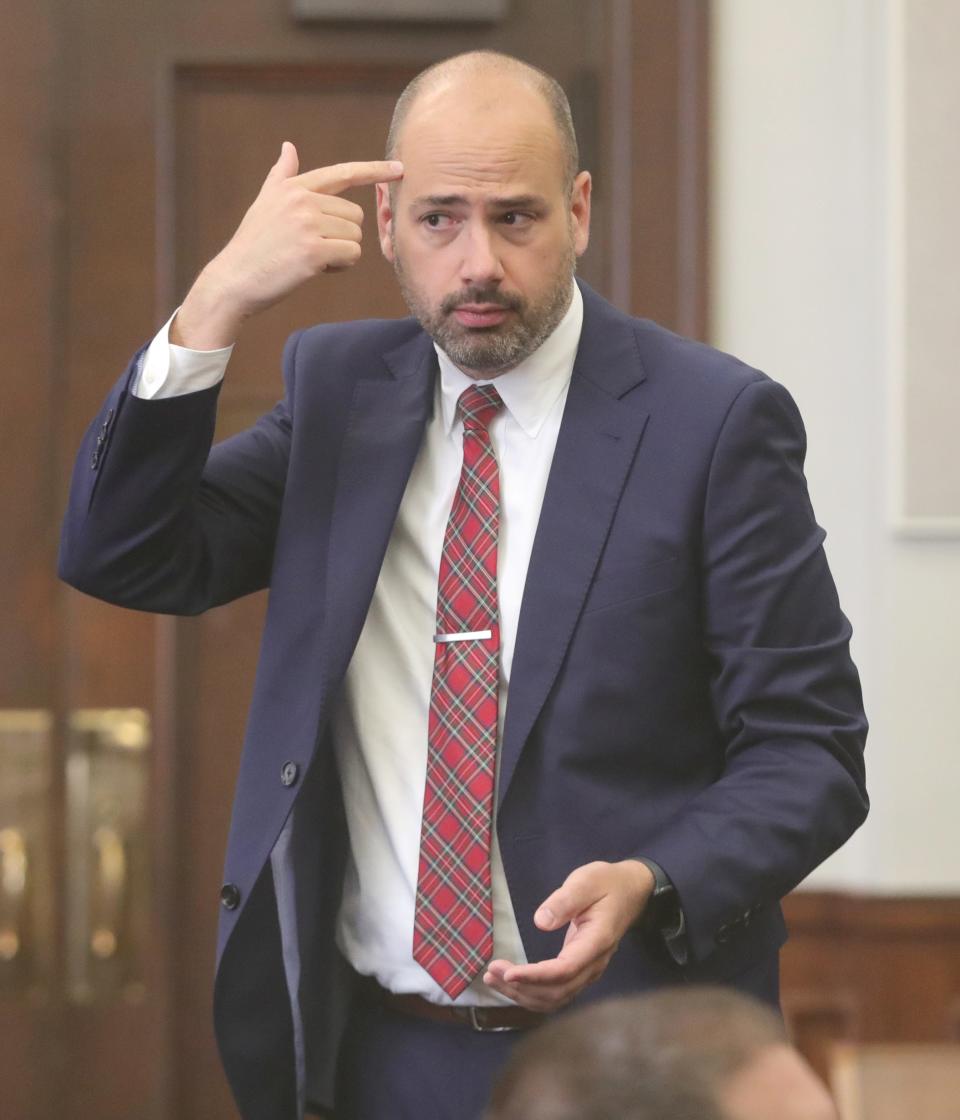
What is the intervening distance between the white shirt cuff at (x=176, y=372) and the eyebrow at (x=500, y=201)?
0.77 ft

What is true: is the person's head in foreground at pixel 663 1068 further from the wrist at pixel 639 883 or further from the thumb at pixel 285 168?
the thumb at pixel 285 168

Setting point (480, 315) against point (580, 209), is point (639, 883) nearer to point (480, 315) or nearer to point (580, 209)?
point (480, 315)

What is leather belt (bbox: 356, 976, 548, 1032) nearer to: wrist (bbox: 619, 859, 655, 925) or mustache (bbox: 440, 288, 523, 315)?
wrist (bbox: 619, 859, 655, 925)

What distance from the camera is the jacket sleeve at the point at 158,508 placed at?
5.31 ft

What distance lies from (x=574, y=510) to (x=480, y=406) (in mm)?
161

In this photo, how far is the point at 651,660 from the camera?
1.59m

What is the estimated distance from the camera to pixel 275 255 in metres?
1.61

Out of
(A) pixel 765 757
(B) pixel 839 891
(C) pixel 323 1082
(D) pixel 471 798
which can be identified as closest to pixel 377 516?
(D) pixel 471 798

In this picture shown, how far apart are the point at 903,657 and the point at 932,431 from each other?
323mm

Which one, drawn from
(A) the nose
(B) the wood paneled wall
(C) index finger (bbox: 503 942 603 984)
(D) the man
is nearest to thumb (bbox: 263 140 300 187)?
(D) the man

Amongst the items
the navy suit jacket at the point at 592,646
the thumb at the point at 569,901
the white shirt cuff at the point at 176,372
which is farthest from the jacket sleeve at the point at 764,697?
the white shirt cuff at the point at 176,372

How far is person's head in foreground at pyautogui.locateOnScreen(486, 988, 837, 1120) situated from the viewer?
32.1 inches

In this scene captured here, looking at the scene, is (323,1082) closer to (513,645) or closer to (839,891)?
(513,645)

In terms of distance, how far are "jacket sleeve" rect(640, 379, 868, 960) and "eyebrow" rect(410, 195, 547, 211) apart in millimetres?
266
